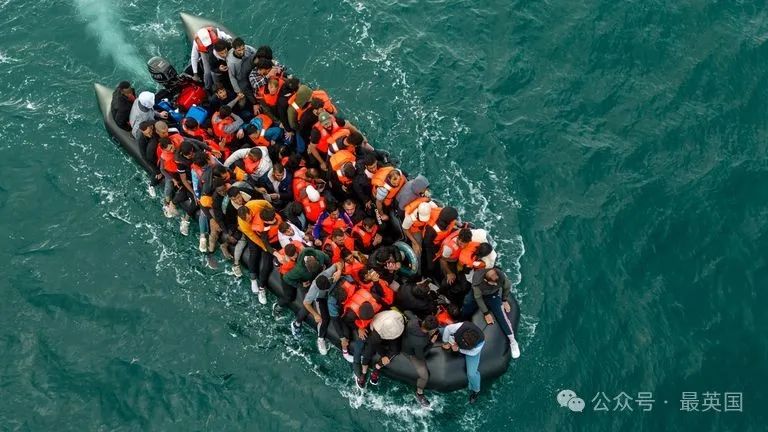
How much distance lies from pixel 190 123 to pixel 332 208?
3.84m

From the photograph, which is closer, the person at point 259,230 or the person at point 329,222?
the person at point 259,230

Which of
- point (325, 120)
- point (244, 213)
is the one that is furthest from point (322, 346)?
point (325, 120)

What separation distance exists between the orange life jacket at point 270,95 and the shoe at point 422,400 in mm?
6494

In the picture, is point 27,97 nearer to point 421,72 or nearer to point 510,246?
point 421,72

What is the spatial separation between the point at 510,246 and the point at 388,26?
7341 mm

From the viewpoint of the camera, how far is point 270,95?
45.9ft

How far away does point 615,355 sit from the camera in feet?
43.9

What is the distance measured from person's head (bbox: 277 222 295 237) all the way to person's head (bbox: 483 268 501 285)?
3496 mm

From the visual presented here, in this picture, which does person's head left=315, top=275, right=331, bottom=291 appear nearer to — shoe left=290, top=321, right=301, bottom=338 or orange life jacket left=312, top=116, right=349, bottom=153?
shoe left=290, top=321, right=301, bottom=338

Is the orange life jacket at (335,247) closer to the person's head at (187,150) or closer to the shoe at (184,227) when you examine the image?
the person's head at (187,150)

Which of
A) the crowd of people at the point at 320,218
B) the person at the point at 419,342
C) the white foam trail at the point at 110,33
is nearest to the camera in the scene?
the person at the point at 419,342

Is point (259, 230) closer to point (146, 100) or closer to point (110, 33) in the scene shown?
point (146, 100)

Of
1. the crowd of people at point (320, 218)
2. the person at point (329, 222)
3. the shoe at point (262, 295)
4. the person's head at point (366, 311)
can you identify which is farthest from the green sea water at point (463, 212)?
the person's head at point (366, 311)

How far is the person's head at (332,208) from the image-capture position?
12664mm
